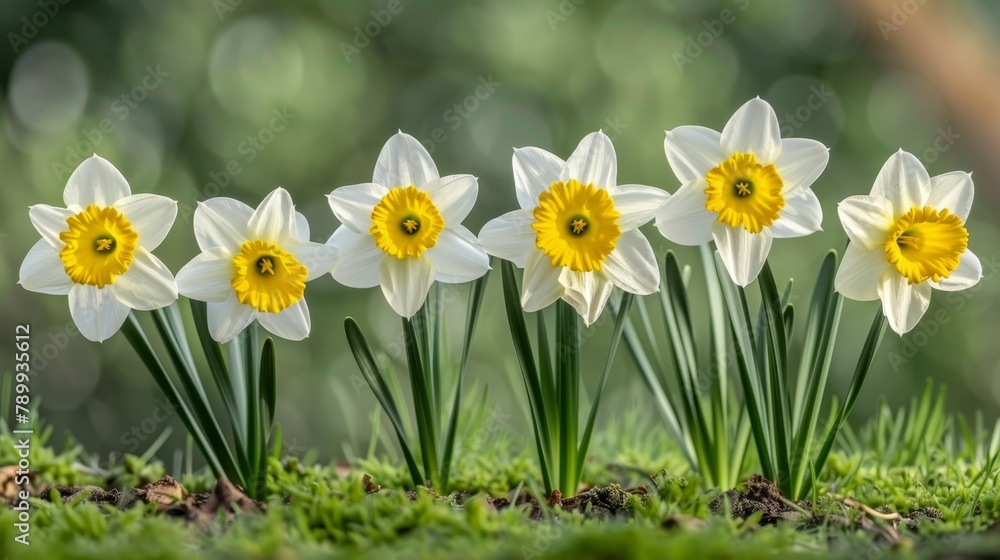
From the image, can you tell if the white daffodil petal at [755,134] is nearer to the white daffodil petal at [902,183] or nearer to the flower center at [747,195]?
the flower center at [747,195]

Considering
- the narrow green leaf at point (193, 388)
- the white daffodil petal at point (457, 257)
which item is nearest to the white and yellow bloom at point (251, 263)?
the narrow green leaf at point (193, 388)

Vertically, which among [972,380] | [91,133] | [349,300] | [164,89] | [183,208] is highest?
[164,89]

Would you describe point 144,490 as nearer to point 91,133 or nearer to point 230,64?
point 91,133

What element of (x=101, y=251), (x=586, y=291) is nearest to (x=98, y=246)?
(x=101, y=251)

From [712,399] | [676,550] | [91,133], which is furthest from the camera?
[91,133]

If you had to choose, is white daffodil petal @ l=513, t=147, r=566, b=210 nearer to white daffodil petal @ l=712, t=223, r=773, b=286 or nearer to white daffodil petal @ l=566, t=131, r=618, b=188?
white daffodil petal @ l=566, t=131, r=618, b=188

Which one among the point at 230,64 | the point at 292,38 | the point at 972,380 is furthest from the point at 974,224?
the point at 230,64
